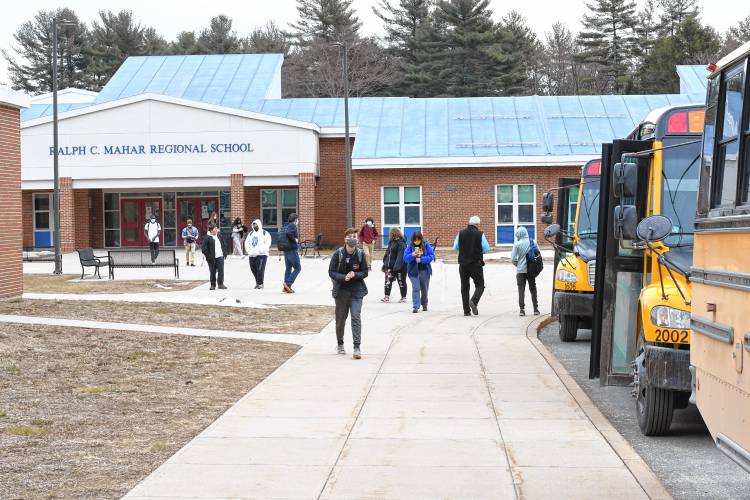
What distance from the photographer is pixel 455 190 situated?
4631cm

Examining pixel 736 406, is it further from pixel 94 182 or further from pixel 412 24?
pixel 412 24

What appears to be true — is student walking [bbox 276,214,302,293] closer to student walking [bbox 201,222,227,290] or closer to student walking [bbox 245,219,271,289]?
student walking [bbox 245,219,271,289]

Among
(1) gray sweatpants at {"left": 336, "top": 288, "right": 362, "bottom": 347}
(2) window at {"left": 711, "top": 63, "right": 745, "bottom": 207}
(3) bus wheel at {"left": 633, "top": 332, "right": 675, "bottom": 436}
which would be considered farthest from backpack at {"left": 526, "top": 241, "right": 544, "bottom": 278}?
(2) window at {"left": 711, "top": 63, "right": 745, "bottom": 207}

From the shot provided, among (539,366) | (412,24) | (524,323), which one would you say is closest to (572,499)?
(539,366)

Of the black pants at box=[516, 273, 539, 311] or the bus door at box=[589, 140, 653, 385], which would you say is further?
the black pants at box=[516, 273, 539, 311]

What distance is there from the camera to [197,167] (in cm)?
4688

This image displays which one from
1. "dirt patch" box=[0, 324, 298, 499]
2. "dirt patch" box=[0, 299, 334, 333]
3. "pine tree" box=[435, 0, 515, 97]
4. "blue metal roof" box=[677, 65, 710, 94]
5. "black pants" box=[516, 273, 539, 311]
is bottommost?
"dirt patch" box=[0, 299, 334, 333]

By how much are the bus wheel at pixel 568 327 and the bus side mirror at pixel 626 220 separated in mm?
7357

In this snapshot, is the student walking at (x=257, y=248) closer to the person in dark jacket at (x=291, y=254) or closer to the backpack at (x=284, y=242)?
the person in dark jacket at (x=291, y=254)

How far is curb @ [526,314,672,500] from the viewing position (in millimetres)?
7304

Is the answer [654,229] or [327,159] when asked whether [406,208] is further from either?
[654,229]

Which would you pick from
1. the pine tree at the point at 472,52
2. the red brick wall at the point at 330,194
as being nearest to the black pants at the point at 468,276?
the red brick wall at the point at 330,194

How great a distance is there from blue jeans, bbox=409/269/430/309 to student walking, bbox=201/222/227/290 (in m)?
6.27

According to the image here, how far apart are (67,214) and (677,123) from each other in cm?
4028
